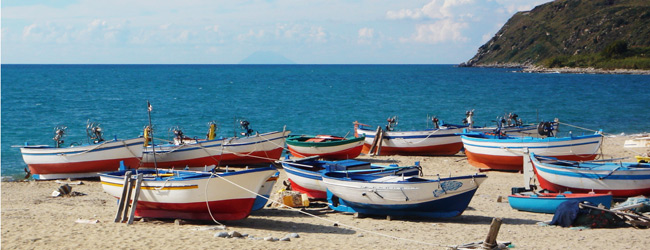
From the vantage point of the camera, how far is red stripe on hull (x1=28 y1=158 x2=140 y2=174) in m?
24.1

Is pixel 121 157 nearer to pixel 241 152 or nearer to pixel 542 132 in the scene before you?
pixel 241 152

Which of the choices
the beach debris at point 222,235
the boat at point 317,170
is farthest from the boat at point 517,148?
the beach debris at point 222,235

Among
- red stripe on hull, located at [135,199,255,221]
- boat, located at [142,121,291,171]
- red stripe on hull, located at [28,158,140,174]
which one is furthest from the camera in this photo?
boat, located at [142,121,291,171]

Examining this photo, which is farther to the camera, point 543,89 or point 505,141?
point 543,89

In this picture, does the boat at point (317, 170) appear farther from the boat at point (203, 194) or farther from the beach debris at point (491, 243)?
the beach debris at point (491, 243)

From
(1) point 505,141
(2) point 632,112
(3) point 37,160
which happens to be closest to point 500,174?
(1) point 505,141

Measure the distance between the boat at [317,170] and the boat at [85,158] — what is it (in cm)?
727

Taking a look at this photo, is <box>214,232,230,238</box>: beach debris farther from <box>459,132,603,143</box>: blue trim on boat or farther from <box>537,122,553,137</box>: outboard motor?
<box>537,122,553,137</box>: outboard motor

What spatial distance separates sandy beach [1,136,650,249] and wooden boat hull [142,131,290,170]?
252 inches

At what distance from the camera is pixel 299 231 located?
51.0 feet

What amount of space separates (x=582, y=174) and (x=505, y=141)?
19.8 ft

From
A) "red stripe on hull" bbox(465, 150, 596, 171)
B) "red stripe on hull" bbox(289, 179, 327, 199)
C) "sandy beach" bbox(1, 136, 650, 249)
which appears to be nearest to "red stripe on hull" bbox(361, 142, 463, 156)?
"red stripe on hull" bbox(465, 150, 596, 171)

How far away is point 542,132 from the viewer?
2562 cm

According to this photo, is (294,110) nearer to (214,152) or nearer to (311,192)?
(214,152)
